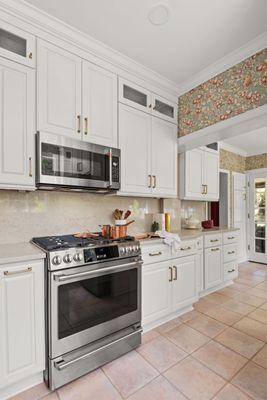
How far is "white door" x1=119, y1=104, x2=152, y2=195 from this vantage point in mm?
2309

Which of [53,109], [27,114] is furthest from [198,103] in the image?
[27,114]

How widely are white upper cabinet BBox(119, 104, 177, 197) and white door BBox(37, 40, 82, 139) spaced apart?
0.51 metres

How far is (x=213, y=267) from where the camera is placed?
125 inches

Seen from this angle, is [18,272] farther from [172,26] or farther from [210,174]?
[210,174]

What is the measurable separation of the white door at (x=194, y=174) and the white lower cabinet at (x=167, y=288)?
3.52 feet

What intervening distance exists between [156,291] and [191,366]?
667mm

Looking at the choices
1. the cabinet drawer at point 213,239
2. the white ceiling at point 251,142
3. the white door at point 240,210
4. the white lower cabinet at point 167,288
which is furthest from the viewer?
the white door at point 240,210

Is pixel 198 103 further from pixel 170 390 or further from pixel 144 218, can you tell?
pixel 170 390

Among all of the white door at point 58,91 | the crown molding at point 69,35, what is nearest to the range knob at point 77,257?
the white door at point 58,91

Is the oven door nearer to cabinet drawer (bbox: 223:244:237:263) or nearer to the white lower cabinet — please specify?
the white lower cabinet

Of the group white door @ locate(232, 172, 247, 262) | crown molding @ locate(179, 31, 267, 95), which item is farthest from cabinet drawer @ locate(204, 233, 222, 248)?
crown molding @ locate(179, 31, 267, 95)

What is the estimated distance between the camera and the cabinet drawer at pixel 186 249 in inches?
95.6

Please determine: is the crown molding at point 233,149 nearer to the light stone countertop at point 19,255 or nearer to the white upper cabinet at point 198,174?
the white upper cabinet at point 198,174

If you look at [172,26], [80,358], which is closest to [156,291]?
[80,358]
